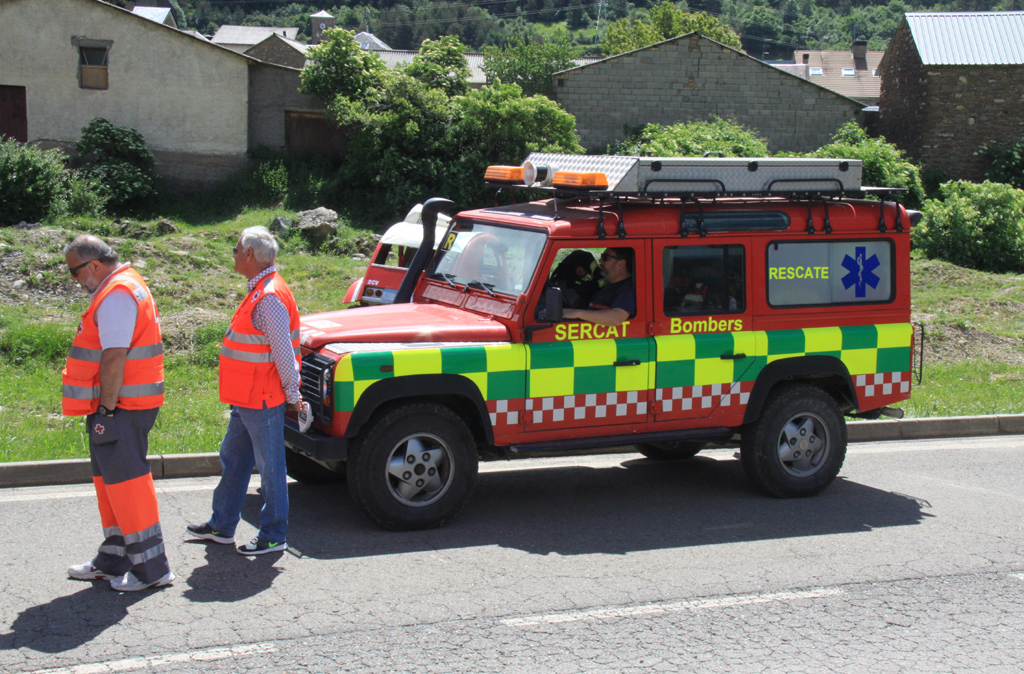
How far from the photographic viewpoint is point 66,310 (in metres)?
12.0

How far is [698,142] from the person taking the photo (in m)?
A: 23.7

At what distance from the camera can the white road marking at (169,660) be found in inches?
Result: 165

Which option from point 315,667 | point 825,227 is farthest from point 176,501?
point 825,227

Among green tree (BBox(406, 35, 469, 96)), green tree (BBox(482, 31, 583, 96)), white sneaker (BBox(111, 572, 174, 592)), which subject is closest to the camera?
white sneaker (BBox(111, 572, 174, 592))

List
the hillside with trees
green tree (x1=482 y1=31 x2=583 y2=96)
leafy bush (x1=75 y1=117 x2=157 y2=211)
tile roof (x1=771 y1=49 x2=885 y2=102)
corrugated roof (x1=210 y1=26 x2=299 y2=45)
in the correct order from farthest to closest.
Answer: the hillside with trees, corrugated roof (x1=210 y1=26 x2=299 y2=45), tile roof (x1=771 y1=49 x2=885 y2=102), green tree (x1=482 y1=31 x2=583 y2=96), leafy bush (x1=75 y1=117 x2=157 y2=211)

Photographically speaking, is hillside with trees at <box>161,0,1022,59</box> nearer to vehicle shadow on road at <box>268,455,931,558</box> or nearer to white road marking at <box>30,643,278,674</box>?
vehicle shadow on road at <box>268,455,931,558</box>

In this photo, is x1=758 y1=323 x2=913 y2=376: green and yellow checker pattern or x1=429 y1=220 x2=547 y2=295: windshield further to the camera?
x1=758 y1=323 x2=913 y2=376: green and yellow checker pattern

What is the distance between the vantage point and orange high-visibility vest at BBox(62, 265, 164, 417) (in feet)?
16.1

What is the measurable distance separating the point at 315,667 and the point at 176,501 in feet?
9.19

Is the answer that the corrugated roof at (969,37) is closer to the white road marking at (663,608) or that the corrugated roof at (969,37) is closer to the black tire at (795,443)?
the black tire at (795,443)

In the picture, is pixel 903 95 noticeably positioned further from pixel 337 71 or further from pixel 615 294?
pixel 615 294

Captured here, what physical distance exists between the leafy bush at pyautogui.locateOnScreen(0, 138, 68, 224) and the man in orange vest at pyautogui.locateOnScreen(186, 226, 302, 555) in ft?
44.4

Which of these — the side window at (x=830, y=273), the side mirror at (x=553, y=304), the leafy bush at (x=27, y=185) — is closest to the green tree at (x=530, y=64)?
the leafy bush at (x=27, y=185)

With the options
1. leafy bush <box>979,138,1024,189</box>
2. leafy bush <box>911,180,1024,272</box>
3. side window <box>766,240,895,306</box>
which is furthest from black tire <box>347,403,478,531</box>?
leafy bush <box>979,138,1024,189</box>
